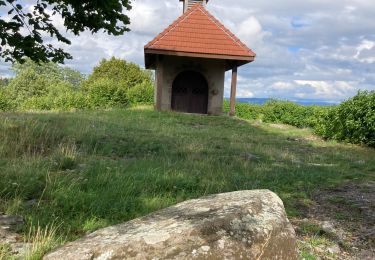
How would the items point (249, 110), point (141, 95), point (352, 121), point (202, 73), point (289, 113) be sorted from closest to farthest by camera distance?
point (352, 121)
point (202, 73)
point (289, 113)
point (141, 95)
point (249, 110)

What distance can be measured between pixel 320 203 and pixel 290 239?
9.31 feet

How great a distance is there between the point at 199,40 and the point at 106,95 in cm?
932

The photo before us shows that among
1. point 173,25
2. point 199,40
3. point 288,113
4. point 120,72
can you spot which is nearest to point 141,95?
point 173,25

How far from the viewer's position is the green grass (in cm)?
397

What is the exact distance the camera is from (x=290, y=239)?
2674 mm

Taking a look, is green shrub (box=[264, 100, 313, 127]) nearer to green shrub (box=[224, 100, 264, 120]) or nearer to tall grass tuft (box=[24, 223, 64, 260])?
green shrub (box=[224, 100, 264, 120])

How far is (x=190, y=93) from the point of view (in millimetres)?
20828

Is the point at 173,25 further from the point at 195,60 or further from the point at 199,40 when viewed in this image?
the point at 195,60

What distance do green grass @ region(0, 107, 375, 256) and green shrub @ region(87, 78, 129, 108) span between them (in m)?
15.7

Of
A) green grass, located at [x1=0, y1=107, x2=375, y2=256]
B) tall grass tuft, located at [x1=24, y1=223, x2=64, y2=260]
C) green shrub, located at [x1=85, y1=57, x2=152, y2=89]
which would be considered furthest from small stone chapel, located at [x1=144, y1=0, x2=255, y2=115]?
green shrub, located at [x1=85, y1=57, x2=152, y2=89]

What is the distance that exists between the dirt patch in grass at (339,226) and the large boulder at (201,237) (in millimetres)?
953

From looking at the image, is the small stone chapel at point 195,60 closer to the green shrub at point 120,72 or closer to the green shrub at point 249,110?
the green shrub at point 249,110

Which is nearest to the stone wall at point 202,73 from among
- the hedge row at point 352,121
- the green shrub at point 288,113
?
the green shrub at point 288,113

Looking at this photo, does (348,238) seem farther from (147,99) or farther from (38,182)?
(147,99)
